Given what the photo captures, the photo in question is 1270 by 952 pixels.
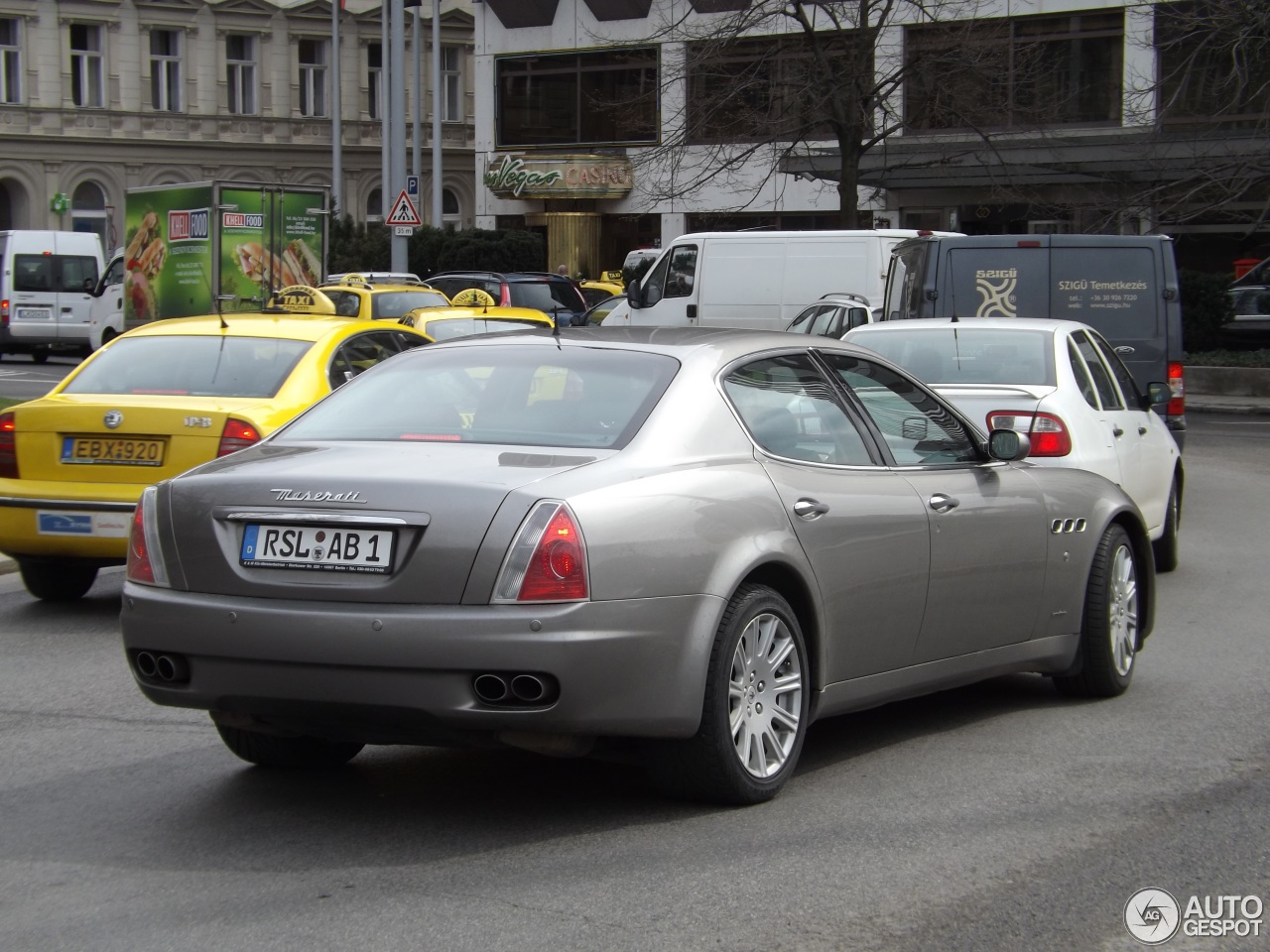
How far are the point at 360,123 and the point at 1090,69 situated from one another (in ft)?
91.3

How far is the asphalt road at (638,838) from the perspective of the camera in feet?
14.1

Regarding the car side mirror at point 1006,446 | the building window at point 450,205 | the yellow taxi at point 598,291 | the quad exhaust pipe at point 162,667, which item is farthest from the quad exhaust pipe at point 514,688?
the building window at point 450,205

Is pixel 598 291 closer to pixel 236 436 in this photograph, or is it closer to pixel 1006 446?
pixel 236 436

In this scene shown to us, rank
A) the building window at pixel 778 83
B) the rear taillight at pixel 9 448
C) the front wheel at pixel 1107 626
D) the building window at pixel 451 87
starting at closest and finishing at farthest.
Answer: the front wheel at pixel 1107 626 < the rear taillight at pixel 9 448 < the building window at pixel 778 83 < the building window at pixel 451 87

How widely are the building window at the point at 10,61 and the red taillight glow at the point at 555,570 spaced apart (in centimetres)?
5590

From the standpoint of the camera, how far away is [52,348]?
1400 inches

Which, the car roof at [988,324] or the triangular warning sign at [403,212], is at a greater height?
the triangular warning sign at [403,212]

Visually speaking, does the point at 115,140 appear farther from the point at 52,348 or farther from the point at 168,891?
the point at 168,891

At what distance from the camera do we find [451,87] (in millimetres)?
61625

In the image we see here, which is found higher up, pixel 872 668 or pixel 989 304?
pixel 989 304

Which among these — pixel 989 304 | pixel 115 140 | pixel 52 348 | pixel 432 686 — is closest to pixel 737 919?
pixel 432 686

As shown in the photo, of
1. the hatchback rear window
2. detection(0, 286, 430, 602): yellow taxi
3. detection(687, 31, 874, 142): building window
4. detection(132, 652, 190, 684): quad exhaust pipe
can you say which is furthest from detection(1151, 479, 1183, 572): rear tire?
detection(687, 31, 874, 142): building window

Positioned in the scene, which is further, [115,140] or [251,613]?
[115,140]

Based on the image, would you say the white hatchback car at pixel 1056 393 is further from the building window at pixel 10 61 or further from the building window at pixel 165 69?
the building window at pixel 165 69
